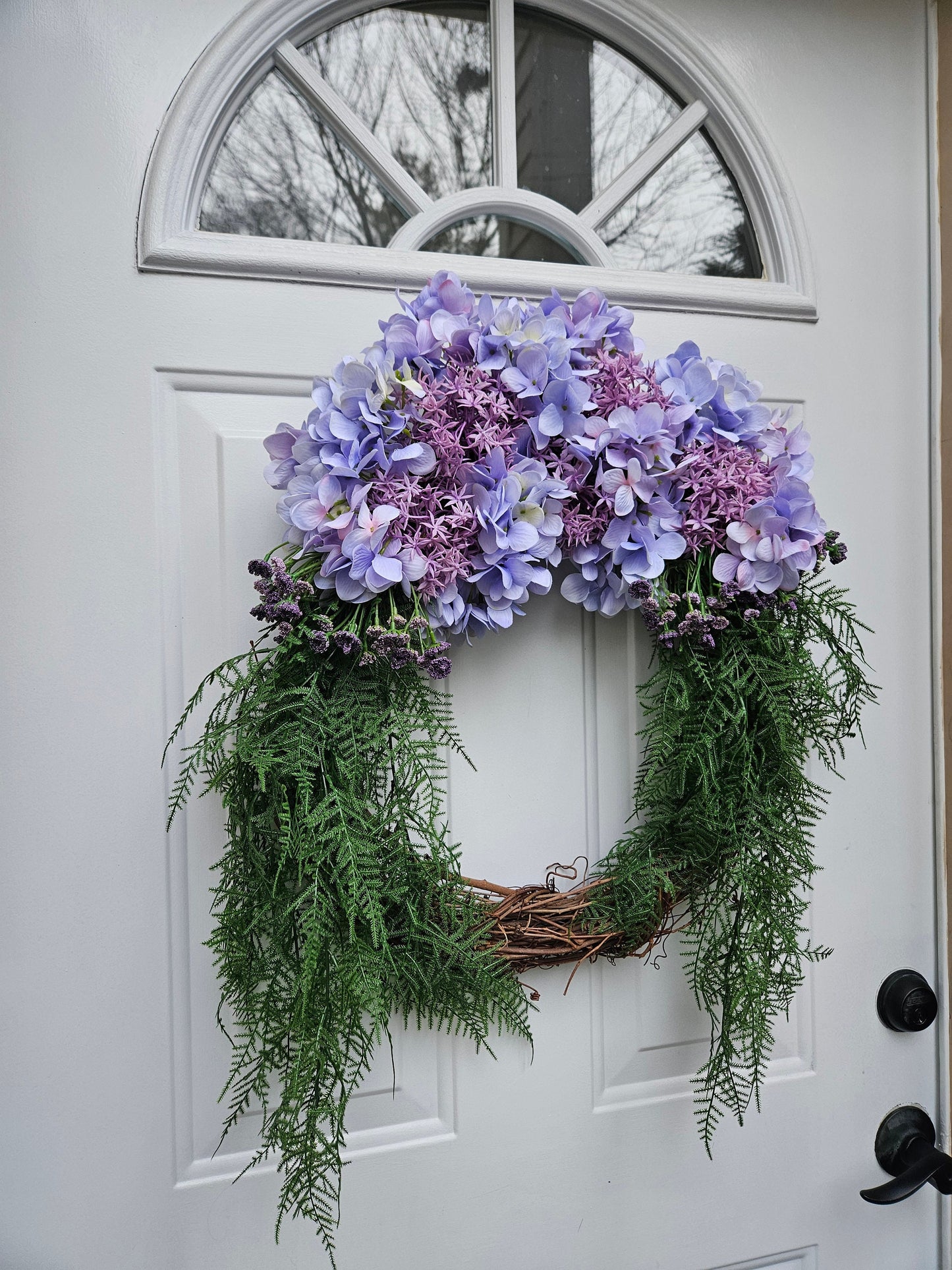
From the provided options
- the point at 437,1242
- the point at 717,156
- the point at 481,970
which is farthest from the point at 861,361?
the point at 437,1242

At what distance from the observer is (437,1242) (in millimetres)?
858

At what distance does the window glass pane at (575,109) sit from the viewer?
917mm

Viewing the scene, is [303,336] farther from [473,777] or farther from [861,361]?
[861,361]

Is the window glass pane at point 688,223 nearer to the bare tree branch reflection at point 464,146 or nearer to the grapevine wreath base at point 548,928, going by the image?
the bare tree branch reflection at point 464,146

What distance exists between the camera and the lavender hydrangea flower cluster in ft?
2.31

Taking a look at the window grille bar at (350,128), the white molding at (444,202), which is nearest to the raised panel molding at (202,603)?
the white molding at (444,202)

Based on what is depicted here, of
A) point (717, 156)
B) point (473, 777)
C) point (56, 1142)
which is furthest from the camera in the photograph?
point (717, 156)

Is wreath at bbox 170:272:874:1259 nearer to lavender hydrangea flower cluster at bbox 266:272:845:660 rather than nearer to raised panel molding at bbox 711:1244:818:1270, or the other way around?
lavender hydrangea flower cluster at bbox 266:272:845:660

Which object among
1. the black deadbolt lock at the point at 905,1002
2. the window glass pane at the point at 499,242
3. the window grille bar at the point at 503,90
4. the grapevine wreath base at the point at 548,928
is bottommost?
the black deadbolt lock at the point at 905,1002

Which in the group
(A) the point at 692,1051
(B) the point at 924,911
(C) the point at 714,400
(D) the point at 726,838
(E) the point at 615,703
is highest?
(C) the point at 714,400

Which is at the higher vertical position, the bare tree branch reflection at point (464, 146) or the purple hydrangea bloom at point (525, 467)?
the bare tree branch reflection at point (464, 146)

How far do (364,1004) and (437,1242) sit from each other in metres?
0.39

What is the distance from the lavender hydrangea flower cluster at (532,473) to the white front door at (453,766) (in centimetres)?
12

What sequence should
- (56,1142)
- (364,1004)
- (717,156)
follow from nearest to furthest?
(364,1004)
(56,1142)
(717,156)
